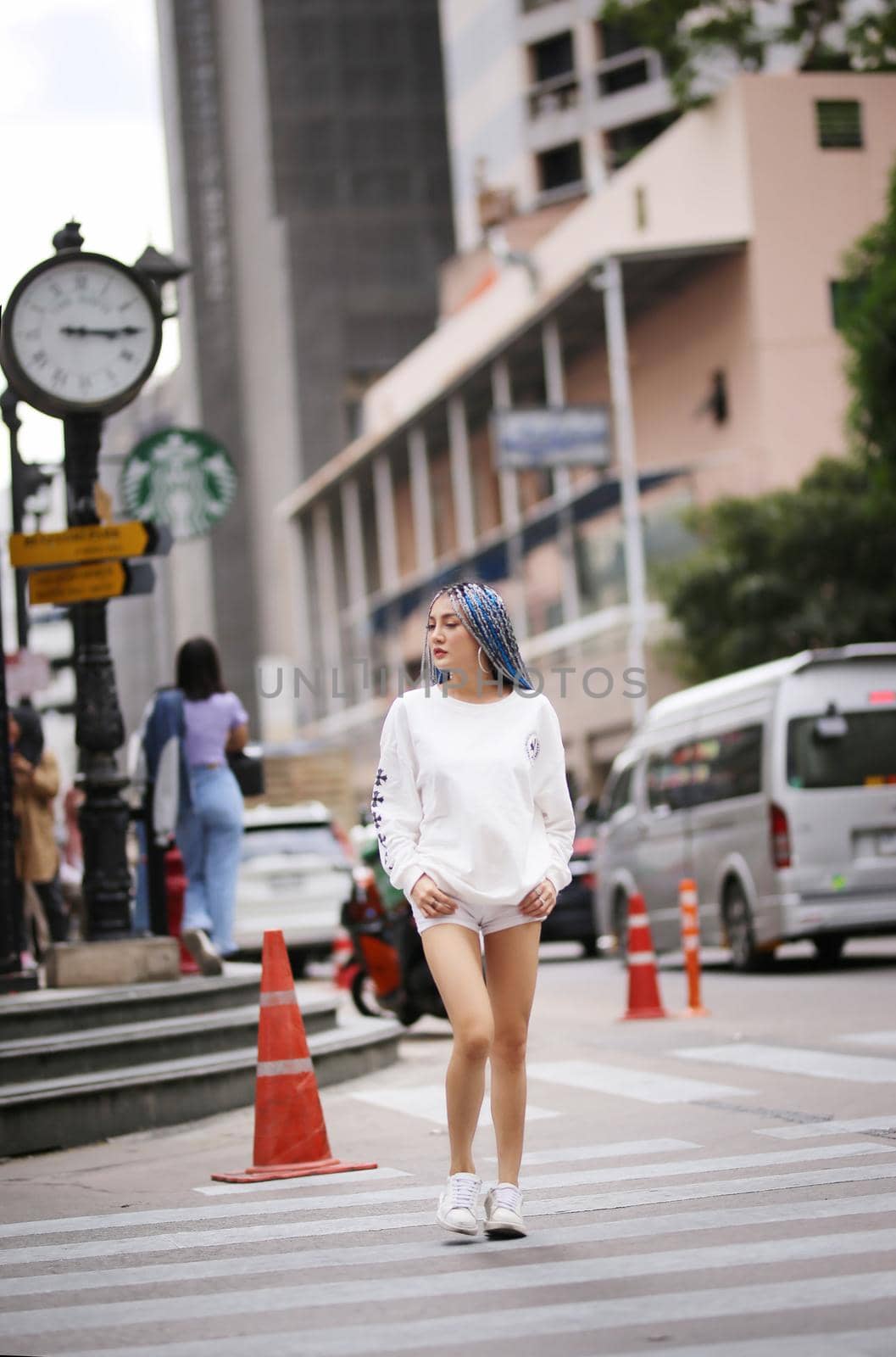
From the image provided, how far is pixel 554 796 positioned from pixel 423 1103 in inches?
167

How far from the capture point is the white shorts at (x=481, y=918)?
247 inches

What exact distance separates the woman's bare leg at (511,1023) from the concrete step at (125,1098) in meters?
3.59

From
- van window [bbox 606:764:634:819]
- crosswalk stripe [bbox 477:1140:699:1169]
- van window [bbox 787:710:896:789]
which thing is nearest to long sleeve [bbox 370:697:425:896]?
crosswalk stripe [bbox 477:1140:699:1169]

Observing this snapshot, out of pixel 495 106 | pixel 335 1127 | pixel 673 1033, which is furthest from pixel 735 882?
pixel 495 106

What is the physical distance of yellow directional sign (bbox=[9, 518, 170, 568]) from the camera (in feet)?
38.5

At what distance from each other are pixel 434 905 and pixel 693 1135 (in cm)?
270

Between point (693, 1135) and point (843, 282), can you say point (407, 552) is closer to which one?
point (843, 282)

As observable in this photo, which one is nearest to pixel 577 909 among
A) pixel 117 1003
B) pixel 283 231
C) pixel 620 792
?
pixel 620 792

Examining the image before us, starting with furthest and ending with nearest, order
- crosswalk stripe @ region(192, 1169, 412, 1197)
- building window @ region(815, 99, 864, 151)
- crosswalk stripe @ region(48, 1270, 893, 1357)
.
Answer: building window @ region(815, 99, 864, 151), crosswalk stripe @ region(192, 1169, 412, 1197), crosswalk stripe @ region(48, 1270, 893, 1357)

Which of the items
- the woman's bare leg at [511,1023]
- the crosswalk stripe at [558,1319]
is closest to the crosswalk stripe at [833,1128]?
the woman's bare leg at [511,1023]

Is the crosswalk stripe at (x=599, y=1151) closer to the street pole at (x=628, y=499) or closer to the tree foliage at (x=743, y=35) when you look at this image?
the street pole at (x=628, y=499)

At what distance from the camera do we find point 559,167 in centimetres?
6550

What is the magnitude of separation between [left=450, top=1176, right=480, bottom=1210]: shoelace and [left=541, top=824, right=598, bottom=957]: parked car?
16784 mm

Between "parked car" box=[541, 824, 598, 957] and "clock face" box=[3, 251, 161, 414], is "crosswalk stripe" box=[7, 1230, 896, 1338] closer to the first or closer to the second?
"clock face" box=[3, 251, 161, 414]
